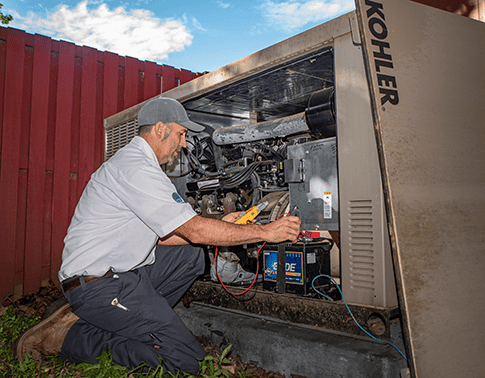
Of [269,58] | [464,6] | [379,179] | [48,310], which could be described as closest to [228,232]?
[379,179]

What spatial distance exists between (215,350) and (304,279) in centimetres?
71

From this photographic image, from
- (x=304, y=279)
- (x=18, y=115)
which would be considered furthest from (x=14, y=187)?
(x=304, y=279)

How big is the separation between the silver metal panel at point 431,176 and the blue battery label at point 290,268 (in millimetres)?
811

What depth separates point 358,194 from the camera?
191cm

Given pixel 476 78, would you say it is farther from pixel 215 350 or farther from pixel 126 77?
pixel 126 77

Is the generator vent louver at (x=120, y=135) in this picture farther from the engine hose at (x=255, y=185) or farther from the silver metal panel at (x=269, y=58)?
the engine hose at (x=255, y=185)

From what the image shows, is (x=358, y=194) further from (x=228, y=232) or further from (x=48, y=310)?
(x=48, y=310)

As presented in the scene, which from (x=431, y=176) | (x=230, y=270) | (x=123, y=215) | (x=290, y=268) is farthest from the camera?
(x=230, y=270)

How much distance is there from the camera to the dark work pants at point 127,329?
1.86 m

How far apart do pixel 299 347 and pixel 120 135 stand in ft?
9.84

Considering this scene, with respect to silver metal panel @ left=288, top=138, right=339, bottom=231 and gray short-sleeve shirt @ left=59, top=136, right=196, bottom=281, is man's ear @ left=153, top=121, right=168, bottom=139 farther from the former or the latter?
silver metal panel @ left=288, top=138, right=339, bottom=231

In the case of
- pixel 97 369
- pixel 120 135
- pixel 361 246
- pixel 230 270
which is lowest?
pixel 97 369

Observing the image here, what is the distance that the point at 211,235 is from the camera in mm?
1844

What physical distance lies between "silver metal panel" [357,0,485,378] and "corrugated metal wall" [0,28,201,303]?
3.53m
